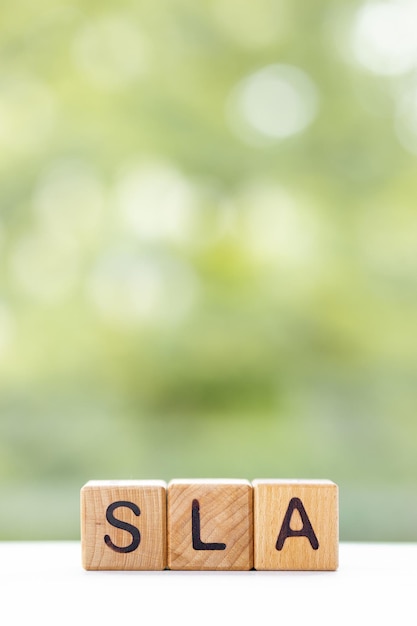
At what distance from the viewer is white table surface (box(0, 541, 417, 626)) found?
0.82 metres

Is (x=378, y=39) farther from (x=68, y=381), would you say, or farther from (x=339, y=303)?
(x=68, y=381)

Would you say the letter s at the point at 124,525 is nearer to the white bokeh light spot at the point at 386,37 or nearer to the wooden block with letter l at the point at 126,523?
the wooden block with letter l at the point at 126,523

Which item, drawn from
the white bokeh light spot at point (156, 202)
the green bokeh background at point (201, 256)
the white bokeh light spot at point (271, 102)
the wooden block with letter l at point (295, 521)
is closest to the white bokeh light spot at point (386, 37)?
the green bokeh background at point (201, 256)

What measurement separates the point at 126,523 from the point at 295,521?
219 millimetres

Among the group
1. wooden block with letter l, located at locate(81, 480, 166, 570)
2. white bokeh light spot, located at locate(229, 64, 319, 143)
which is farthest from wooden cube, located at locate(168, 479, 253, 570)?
white bokeh light spot, located at locate(229, 64, 319, 143)

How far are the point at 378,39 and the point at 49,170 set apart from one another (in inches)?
27.8

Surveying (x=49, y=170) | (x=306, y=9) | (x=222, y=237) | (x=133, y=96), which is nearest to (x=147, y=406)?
(x=222, y=237)

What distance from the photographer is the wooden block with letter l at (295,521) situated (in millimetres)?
983

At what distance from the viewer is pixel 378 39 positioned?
152 cm

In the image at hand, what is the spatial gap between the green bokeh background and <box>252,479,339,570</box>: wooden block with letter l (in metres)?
0.47

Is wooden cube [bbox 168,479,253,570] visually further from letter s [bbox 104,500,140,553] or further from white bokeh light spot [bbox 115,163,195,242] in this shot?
white bokeh light spot [bbox 115,163,195,242]

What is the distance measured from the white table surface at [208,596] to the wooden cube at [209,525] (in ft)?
0.06

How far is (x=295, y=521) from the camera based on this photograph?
3.24 feet

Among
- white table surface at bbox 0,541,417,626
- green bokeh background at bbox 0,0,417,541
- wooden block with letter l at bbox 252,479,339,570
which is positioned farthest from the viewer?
green bokeh background at bbox 0,0,417,541
